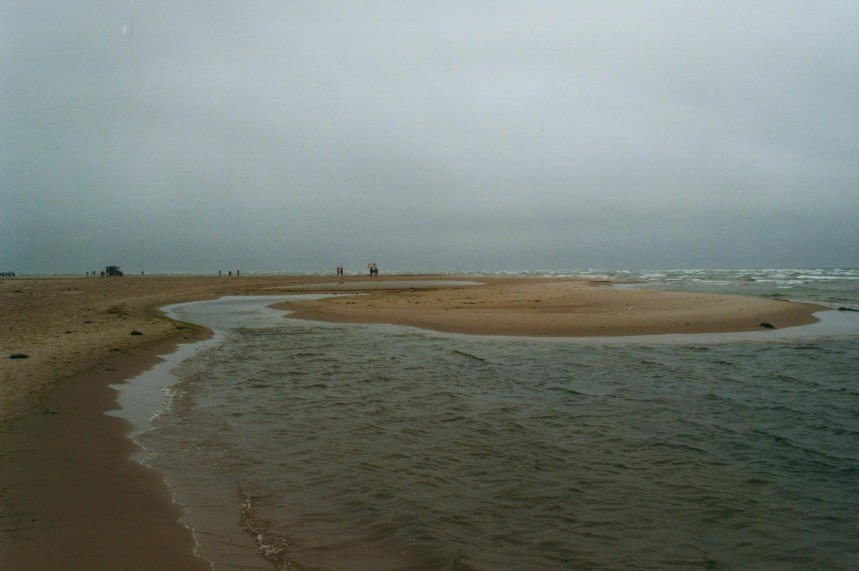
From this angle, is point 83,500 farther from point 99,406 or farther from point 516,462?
point 516,462

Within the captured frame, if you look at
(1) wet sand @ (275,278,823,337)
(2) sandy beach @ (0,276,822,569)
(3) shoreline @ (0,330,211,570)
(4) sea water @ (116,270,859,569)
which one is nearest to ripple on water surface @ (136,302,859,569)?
(4) sea water @ (116,270,859,569)

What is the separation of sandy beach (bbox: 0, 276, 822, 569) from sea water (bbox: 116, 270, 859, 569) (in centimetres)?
40

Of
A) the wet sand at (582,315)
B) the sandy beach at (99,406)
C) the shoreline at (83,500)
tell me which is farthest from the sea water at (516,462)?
the wet sand at (582,315)

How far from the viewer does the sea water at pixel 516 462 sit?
4.33 meters

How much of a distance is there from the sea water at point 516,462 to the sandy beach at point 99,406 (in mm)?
399

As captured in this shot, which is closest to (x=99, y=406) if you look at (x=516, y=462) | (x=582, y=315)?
(x=516, y=462)

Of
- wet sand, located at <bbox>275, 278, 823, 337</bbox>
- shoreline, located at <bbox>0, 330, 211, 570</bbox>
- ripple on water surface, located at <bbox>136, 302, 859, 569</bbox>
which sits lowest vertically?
ripple on water surface, located at <bbox>136, 302, 859, 569</bbox>

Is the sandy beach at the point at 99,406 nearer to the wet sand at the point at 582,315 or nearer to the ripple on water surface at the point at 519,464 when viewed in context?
the wet sand at the point at 582,315

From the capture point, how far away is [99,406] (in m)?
8.56

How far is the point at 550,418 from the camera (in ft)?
26.1

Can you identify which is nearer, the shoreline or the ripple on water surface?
the shoreline

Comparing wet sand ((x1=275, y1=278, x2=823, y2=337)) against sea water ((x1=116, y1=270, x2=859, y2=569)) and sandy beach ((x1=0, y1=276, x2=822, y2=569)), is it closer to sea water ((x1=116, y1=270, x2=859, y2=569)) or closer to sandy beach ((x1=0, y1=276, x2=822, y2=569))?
sandy beach ((x1=0, y1=276, x2=822, y2=569))

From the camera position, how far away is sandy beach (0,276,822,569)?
418cm

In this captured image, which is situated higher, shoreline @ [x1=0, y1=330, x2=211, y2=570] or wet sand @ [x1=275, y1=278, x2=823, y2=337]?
wet sand @ [x1=275, y1=278, x2=823, y2=337]
